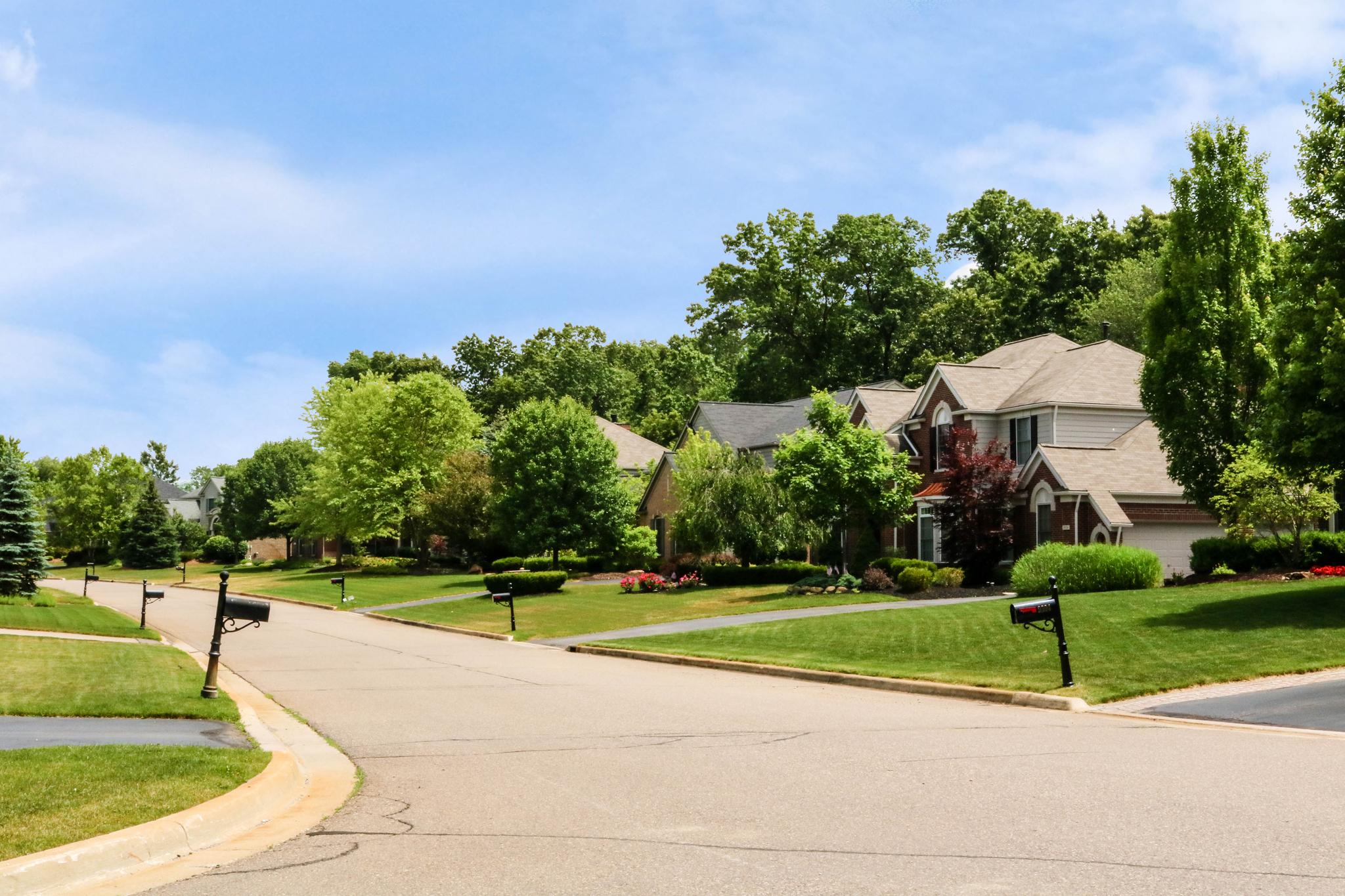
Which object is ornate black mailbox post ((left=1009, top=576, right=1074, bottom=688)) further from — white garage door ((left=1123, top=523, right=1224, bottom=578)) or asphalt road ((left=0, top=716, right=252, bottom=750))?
white garage door ((left=1123, top=523, right=1224, bottom=578))

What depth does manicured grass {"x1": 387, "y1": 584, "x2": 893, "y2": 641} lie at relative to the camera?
33.3m

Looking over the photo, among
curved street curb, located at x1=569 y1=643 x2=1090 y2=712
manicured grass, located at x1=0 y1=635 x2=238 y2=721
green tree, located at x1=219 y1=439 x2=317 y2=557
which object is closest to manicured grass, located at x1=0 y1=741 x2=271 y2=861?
manicured grass, located at x1=0 y1=635 x2=238 y2=721

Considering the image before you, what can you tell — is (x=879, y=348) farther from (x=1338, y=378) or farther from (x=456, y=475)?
(x=1338, y=378)

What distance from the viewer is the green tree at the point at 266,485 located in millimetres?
91188

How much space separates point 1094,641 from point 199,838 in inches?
633

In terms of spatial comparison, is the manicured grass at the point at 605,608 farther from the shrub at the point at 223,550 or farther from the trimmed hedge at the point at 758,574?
the shrub at the point at 223,550

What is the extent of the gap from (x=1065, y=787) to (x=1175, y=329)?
2833 cm

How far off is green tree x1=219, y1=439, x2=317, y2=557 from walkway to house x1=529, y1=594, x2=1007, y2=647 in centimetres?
6278

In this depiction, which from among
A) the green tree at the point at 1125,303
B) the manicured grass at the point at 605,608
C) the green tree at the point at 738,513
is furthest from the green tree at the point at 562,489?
the green tree at the point at 1125,303

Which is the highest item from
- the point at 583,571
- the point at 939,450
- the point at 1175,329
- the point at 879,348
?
the point at 879,348

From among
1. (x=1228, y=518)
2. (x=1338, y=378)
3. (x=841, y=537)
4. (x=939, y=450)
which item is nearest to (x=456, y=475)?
(x=841, y=537)

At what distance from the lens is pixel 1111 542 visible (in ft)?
124

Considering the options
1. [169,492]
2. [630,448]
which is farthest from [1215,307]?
[169,492]

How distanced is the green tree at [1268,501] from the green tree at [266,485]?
70.3 meters
